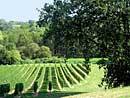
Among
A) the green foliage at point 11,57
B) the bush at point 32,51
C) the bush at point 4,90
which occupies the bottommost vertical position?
the bush at point 4,90

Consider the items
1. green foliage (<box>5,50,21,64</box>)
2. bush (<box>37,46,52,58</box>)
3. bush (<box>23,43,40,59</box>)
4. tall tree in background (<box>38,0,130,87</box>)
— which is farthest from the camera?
bush (<box>23,43,40,59</box>)

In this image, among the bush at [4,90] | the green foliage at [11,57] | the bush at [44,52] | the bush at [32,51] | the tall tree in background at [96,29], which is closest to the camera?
the tall tree in background at [96,29]

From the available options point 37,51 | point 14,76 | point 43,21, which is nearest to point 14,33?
point 37,51

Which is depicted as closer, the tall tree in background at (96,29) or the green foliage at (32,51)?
the tall tree in background at (96,29)

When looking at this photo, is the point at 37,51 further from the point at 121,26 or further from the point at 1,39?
the point at 121,26

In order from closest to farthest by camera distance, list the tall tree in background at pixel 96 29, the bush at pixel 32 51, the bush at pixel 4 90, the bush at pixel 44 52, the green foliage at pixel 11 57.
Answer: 1. the tall tree in background at pixel 96 29
2. the bush at pixel 4 90
3. the green foliage at pixel 11 57
4. the bush at pixel 44 52
5. the bush at pixel 32 51

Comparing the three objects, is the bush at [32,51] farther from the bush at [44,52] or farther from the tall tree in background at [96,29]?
the tall tree in background at [96,29]

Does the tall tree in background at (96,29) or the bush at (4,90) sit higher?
the tall tree in background at (96,29)

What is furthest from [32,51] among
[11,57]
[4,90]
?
[4,90]

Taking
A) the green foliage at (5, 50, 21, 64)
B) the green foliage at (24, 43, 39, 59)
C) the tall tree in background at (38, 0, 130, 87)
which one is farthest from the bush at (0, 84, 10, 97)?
the green foliage at (24, 43, 39, 59)

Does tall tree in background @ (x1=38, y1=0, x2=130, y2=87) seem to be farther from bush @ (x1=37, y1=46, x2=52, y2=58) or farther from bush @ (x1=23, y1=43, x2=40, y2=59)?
bush @ (x1=23, y1=43, x2=40, y2=59)

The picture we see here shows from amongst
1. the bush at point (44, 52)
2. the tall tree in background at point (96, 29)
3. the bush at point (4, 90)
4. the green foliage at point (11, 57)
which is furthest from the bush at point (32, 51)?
the tall tree in background at point (96, 29)

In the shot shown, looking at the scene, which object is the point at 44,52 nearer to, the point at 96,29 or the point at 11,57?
the point at 11,57

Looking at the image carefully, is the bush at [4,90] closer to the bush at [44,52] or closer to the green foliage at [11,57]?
the green foliage at [11,57]
